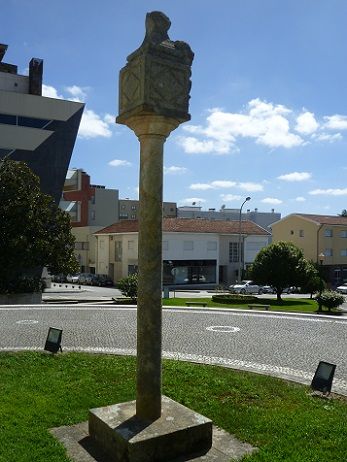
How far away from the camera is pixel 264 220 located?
96.8m

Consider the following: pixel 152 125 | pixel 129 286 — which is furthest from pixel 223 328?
pixel 129 286

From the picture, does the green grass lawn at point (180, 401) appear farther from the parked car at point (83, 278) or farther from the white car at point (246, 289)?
the parked car at point (83, 278)

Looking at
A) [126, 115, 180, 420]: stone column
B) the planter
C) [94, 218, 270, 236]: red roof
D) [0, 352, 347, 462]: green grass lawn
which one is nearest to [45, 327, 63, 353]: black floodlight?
[0, 352, 347, 462]: green grass lawn

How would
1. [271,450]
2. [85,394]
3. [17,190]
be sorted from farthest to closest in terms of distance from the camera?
1. [17,190]
2. [85,394]
3. [271,450]

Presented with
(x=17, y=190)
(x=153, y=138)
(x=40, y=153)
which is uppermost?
(x=40, y=153)

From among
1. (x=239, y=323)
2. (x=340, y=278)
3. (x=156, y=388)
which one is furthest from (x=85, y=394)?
(x=340, y=278)

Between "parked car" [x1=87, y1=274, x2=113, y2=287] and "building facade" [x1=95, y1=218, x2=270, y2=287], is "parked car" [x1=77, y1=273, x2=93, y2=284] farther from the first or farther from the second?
"building facade" [x1=95, y1=218, x2=270, y2=287]

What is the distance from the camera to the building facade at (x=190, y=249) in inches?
2032

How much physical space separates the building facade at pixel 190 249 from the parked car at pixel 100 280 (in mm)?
1123

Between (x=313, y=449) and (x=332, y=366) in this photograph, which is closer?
(x=313, y=449)

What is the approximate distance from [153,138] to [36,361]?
5664mm

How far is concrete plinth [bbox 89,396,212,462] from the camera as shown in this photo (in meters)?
5.06

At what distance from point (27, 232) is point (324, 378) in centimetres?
1932

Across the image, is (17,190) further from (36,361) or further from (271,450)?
(271,450)
